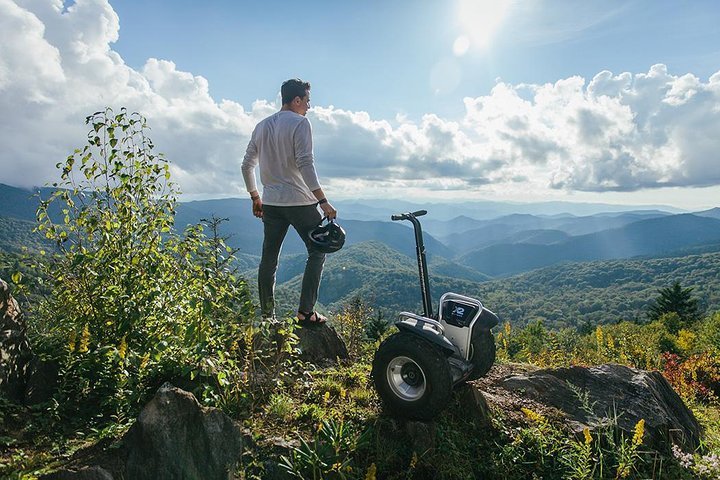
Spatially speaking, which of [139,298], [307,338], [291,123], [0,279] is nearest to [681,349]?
[307,338]

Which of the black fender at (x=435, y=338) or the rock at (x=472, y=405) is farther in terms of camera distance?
the rock at (x=472, y=405)

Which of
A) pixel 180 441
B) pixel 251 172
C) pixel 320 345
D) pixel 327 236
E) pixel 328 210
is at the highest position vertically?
pixel 251 172

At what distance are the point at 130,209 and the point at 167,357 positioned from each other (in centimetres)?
157

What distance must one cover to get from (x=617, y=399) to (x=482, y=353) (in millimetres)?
1804

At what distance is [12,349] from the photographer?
12.6 ft

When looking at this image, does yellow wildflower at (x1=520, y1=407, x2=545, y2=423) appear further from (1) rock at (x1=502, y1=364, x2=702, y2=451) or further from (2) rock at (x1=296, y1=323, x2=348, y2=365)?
(2) rock at (x1=296, y1=323, x2=348, y2=365)

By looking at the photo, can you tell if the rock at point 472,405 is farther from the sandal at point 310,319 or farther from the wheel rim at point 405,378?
the sandal at point 310,319

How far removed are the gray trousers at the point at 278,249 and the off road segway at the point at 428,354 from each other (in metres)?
1.35

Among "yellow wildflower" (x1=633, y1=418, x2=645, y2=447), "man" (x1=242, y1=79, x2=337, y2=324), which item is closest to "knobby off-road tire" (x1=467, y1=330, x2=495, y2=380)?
"yellow wildflower" (x1=633, y1=418, x2=645, y2=447)

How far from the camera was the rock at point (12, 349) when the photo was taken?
3705 mm

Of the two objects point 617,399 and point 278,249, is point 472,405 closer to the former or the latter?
point 617,399

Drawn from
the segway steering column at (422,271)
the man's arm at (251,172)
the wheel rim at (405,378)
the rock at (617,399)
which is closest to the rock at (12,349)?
the man's arm at (251,172)

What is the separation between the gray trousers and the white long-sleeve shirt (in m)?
0.14

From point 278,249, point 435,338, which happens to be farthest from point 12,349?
point 435,338
